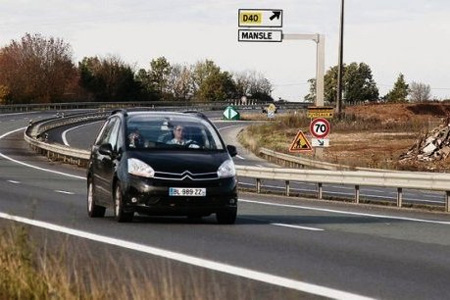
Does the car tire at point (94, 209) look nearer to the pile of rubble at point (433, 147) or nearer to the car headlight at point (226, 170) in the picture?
the car headlight at point (226, 170)

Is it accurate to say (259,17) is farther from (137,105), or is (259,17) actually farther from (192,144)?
(137,105)

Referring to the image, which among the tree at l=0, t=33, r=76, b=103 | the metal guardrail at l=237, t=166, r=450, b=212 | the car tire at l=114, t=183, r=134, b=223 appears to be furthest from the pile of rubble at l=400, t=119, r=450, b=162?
the tree at l=0, t=33, r=76, b=103

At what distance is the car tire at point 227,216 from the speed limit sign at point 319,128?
18451 mm

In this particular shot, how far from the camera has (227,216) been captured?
1573 centimetres

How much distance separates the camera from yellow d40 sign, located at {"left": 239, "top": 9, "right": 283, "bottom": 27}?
4166 cm

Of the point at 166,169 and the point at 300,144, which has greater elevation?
the point at 166,169

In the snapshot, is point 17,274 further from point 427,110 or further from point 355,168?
point 427,110

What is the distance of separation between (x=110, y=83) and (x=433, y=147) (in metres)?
111

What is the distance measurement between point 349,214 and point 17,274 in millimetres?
12558

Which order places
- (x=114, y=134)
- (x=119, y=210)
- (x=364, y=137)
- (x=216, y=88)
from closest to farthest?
(x=119, y=210) < (x=114, y=134) < (x=364, y=137) < (x=216, y=88)

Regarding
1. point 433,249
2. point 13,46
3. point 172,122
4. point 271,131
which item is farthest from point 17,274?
point 13,46

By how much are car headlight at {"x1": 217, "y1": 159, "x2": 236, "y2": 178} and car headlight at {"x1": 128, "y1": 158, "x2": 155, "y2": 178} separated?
0.96m

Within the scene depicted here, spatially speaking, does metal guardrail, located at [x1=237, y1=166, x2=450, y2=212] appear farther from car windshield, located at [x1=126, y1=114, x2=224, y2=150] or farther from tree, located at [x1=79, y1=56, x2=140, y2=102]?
tree, located at [x1=79, y1=56, x2=140, y2=102]

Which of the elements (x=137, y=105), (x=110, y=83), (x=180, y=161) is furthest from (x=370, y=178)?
(x=110, y=83)
